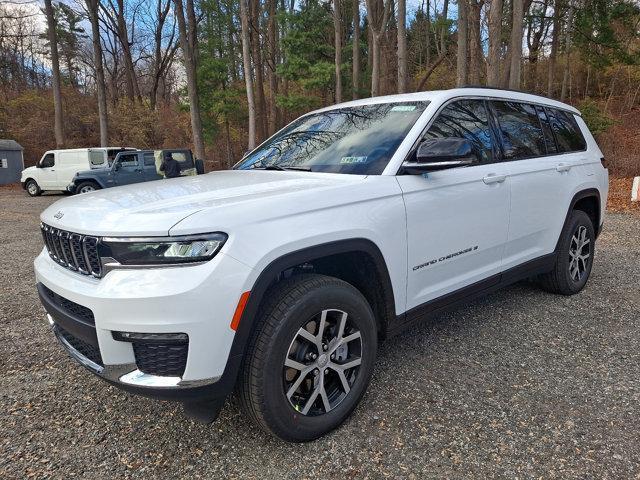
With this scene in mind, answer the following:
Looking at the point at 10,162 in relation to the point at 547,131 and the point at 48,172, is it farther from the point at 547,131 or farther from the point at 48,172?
the point at 547,131

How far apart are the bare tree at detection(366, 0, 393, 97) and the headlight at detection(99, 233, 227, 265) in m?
15.2

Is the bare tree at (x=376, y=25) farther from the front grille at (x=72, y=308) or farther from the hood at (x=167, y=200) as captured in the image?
the front grille at (x=72, y=308)

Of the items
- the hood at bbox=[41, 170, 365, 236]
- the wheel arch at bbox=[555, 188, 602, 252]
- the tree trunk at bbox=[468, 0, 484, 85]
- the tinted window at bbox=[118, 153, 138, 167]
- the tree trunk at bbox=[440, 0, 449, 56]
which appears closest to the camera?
the hood at bbox=[41, 170, 365, 236]

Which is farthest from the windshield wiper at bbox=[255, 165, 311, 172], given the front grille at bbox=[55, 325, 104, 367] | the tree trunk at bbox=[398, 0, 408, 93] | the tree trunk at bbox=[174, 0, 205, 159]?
the tree trunk at bbox=[174, 0, 205, 159]

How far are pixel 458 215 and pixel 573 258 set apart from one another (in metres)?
2.10

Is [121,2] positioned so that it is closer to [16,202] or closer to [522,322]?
[16,202]

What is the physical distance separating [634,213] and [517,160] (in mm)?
8149

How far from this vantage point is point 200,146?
17.8 metres

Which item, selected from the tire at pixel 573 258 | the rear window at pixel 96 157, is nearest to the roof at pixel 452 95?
the tire at pixel 573 258

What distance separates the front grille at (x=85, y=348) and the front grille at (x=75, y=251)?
1.09ft

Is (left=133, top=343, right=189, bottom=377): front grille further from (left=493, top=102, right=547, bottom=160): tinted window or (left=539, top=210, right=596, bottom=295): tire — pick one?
(left=539, top=210, right=596, bottom=295): tire

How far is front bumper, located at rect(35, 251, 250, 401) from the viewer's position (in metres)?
1.83

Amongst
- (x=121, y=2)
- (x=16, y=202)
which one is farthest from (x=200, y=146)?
(x=121, y=2)

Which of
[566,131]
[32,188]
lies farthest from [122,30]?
[566,131]
